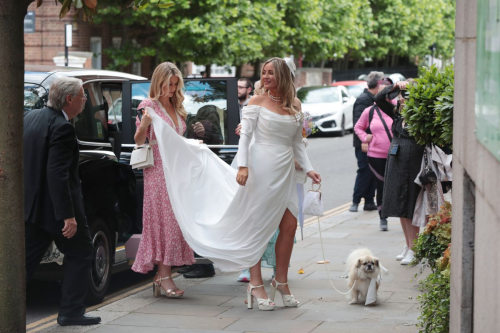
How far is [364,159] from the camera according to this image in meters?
13.2

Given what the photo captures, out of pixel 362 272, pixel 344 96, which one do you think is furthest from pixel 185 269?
pixel 344 96

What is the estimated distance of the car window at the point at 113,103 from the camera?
344 inches

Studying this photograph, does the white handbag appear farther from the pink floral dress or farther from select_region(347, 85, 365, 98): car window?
select_region(347, 85, 365, 98): car window

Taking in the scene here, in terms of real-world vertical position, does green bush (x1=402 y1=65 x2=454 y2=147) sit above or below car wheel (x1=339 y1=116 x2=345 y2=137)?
above

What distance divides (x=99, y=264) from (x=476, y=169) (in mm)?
4490

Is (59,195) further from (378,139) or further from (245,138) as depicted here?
(378,139)

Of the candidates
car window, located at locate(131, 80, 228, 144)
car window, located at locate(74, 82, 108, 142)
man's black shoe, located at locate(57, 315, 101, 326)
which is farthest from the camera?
car window, located at locate(131, 80, 228, 144)

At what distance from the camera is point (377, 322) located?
677 centimetres

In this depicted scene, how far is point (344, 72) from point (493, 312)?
52393 mm

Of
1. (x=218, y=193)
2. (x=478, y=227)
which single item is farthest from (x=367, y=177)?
(x=478, y=227)

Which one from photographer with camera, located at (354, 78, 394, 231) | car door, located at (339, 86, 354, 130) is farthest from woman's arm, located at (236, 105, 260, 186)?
car door, located at (339, 86, 354, 130)

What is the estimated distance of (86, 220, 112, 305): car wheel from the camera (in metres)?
7.52

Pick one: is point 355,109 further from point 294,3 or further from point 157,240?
point 294,3

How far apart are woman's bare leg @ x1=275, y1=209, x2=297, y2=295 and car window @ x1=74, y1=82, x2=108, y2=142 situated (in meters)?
2.07
